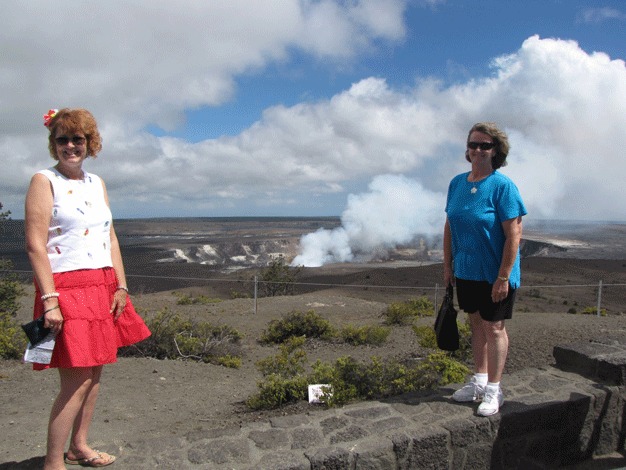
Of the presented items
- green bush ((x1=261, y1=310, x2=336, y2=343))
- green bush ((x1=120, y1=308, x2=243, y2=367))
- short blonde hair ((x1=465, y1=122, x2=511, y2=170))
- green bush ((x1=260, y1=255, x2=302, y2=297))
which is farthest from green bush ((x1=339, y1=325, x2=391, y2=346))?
green bush ((x1=260, y1=255, x2=302, y2=297))

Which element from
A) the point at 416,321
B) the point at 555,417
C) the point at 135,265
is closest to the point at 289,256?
the point at 135,265

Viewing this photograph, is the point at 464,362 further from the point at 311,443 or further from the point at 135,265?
the point at 135,265

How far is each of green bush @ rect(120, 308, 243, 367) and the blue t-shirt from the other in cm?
448

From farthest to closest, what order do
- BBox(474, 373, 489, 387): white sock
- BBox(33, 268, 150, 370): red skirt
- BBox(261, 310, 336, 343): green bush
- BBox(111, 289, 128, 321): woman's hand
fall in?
1. BBox(261, 310, 336, 343): green bush
2. BBox(474, 373, 489, 387): white sock
3. BBox(111, 289, 128, 321): woman's hand
4. BBox(33, 268, 150, 370): red skirt

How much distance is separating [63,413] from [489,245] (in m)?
2.53

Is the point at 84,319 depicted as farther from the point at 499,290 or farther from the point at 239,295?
the point at 239,295

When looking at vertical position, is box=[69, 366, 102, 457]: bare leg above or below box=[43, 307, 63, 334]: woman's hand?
below

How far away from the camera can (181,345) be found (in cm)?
660

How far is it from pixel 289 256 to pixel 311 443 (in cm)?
4423

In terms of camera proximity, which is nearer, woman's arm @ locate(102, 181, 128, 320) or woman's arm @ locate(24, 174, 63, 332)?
woman's arm @ locate(24, 174, 63, 332)

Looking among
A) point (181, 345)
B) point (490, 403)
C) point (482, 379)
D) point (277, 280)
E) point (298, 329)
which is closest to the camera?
point (490, 403)

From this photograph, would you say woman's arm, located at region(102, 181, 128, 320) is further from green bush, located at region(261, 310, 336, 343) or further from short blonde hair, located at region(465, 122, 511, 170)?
green bush, located at region(261, 310, 336, 343)

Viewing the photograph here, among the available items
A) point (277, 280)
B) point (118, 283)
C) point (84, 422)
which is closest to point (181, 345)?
point (84, 422)

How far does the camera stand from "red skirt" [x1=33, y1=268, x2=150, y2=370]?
208cm
